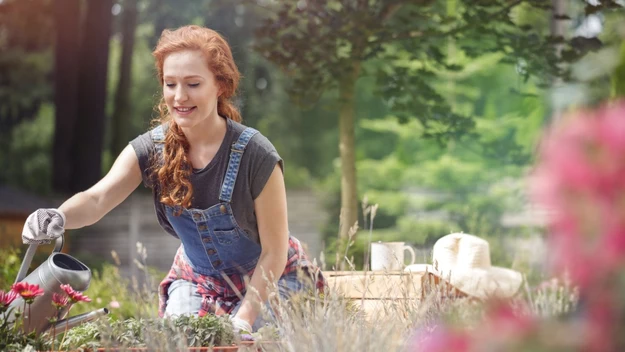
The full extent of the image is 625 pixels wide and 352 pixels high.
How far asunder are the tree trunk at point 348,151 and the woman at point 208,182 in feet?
6.37

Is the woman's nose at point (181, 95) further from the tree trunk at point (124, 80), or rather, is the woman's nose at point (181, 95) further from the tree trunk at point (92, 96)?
the tree trunk at point (124, 80)

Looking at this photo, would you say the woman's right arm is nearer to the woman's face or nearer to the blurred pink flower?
the woman's face

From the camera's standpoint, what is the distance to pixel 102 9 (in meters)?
8.71

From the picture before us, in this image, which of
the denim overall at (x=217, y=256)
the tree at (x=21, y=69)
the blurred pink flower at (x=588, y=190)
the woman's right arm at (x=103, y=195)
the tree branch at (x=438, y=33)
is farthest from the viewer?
the tree at (x=21, y=69)

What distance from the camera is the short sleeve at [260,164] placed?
8.63 feet

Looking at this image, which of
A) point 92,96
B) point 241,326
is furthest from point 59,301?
point 92,96

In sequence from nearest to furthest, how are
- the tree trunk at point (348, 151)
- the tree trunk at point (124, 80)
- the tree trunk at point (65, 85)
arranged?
the tree trunk at point (348, 151) → the tree trunk at point (65, 85) → the tree trunk at point (124, 80)

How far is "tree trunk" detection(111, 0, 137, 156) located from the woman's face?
8.11 m

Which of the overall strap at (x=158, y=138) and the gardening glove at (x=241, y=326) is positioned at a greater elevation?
the overall strap at (x=158, y=138)

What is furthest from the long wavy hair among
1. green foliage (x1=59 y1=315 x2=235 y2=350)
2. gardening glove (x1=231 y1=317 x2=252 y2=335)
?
green foliage (x1=59 y1=315 x2=235 y2=350)

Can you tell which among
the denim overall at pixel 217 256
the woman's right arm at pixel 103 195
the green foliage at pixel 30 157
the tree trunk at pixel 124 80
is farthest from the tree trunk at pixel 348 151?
the green foliage at pixel 30 157

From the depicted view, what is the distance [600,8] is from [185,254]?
96.4 inches

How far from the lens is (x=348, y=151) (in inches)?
195

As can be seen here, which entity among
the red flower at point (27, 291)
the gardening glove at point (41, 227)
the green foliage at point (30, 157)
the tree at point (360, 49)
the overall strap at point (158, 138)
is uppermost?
the tree at point (360, 49)
